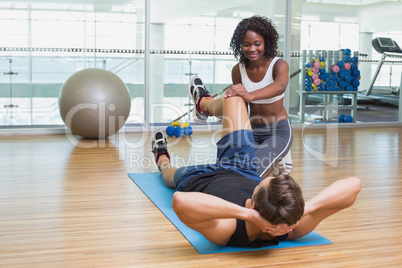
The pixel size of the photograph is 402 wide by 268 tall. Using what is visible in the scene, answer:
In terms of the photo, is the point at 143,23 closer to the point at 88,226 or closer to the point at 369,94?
the point at 369,94

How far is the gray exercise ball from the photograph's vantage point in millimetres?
4492

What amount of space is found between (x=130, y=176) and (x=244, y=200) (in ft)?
4.89

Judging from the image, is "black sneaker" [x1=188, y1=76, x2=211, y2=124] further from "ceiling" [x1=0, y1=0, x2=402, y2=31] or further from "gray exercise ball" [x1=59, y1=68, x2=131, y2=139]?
"ceiling" [x1=0, y1=0, x2=402, y2=31]

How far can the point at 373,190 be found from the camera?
3.09 m

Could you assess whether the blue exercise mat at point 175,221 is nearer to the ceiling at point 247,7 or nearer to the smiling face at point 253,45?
the smiling face at point 253,45

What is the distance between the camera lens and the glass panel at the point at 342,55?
5871 mm

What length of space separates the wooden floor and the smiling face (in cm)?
88

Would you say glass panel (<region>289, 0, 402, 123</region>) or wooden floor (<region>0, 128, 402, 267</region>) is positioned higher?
glass panel (<region>289, 0, 402, 123</region>)

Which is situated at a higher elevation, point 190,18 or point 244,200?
point 190,18

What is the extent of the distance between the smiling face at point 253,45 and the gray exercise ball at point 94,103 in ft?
6.62

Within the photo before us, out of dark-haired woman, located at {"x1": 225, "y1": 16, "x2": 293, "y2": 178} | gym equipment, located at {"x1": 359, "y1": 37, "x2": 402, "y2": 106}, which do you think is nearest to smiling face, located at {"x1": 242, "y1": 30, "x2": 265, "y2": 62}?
dark-haired woman, located at {"x1": 225, "y1": 16, "x2": 293, "y2": 178}

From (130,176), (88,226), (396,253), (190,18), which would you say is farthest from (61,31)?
(396,253)

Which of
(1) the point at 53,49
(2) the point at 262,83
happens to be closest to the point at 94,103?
(1) the point at 53,49

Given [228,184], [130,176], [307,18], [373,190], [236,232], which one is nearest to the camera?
[236,232]
